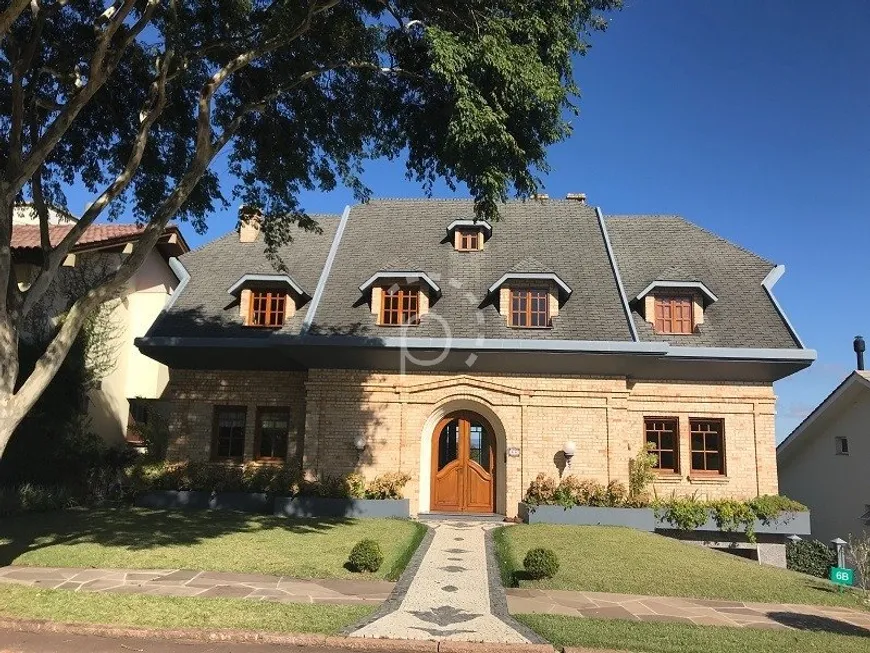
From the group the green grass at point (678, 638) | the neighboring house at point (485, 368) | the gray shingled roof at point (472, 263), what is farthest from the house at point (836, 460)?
the green grass at point (678, 638)

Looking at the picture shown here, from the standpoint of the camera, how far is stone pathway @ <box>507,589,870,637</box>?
7.87 metres

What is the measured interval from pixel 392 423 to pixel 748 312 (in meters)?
10.1

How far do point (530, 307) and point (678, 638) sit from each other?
10.7 metres

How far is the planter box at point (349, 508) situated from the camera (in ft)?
50.4

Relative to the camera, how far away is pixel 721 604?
8.83 metres

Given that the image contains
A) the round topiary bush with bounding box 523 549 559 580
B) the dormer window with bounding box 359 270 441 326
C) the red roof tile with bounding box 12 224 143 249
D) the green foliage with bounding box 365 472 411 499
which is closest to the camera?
the round topiary bush with bounding box 523 549 559 580

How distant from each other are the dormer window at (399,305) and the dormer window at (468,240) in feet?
8.68

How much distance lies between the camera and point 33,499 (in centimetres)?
1538

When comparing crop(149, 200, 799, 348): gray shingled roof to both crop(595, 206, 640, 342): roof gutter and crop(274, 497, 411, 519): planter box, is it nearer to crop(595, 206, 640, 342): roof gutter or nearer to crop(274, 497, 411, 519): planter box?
crop(595, 206, 640, 342): roof gutter

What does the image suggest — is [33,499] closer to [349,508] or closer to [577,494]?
[349,508]

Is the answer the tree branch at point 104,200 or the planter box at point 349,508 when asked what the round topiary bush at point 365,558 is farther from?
the tree branch at point 104,200

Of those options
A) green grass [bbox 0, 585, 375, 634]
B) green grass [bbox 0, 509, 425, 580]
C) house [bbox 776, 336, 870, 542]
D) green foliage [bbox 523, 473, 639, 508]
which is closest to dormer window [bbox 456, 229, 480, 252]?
green foliage [bbox 523, 473, 639, 508]

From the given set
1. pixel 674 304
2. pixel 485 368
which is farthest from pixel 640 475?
pixel 674 304

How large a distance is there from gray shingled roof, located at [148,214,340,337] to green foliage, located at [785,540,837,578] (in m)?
13.8
